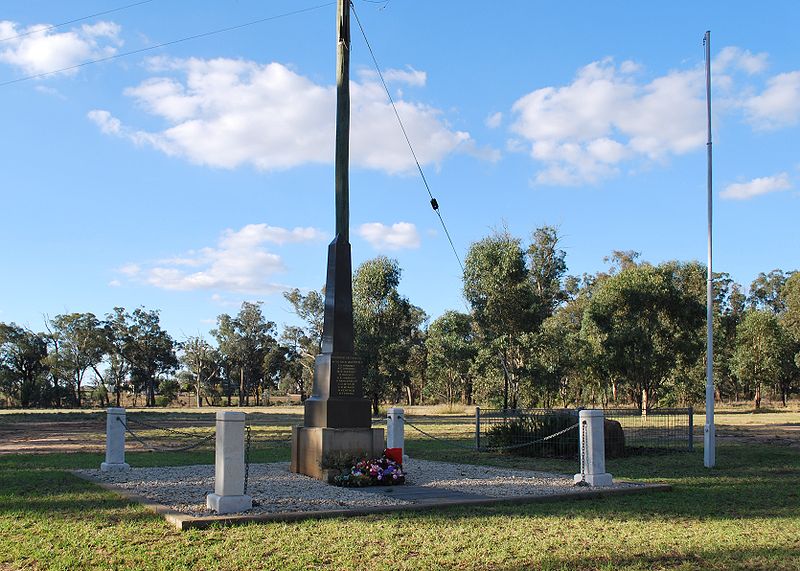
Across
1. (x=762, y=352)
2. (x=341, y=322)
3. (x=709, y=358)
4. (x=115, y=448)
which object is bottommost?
(x=115, y=448)

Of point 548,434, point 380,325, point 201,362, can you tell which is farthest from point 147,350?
point 548,434

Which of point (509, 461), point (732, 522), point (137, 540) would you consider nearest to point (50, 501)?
point (137, 540)

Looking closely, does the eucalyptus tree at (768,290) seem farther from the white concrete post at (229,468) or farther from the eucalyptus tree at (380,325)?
the white concrete post at (229,468)

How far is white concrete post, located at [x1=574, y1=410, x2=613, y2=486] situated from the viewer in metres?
11.3

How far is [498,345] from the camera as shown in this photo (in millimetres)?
34844

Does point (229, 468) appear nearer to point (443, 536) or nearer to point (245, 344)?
point (443, 536)

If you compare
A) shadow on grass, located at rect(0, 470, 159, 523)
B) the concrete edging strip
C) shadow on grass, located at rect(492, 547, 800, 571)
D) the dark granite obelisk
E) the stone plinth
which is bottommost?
shadow on grass, located at rect(0, 470, 159, 523)

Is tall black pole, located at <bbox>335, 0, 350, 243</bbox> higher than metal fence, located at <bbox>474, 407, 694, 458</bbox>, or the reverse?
tall black pole, located at <bbox>335, 0, 350, 243</bbox>

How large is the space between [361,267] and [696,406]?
26978mm

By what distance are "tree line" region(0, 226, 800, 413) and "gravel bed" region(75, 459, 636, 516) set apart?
21695 millimetres

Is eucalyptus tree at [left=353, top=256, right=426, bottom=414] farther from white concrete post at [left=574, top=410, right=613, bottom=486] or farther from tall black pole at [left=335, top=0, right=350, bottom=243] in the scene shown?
white concrete post at [left=574, top=410, right=613, bottom=486]

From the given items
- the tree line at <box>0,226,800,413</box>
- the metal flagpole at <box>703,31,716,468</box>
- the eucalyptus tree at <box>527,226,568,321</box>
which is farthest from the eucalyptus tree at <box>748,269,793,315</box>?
the metal flagpole at <box>703,31,716,468</box>

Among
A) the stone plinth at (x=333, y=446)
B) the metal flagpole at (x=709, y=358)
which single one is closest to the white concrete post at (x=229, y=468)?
the stone plinth at (x=333, y=446)

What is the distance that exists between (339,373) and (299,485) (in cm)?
220
